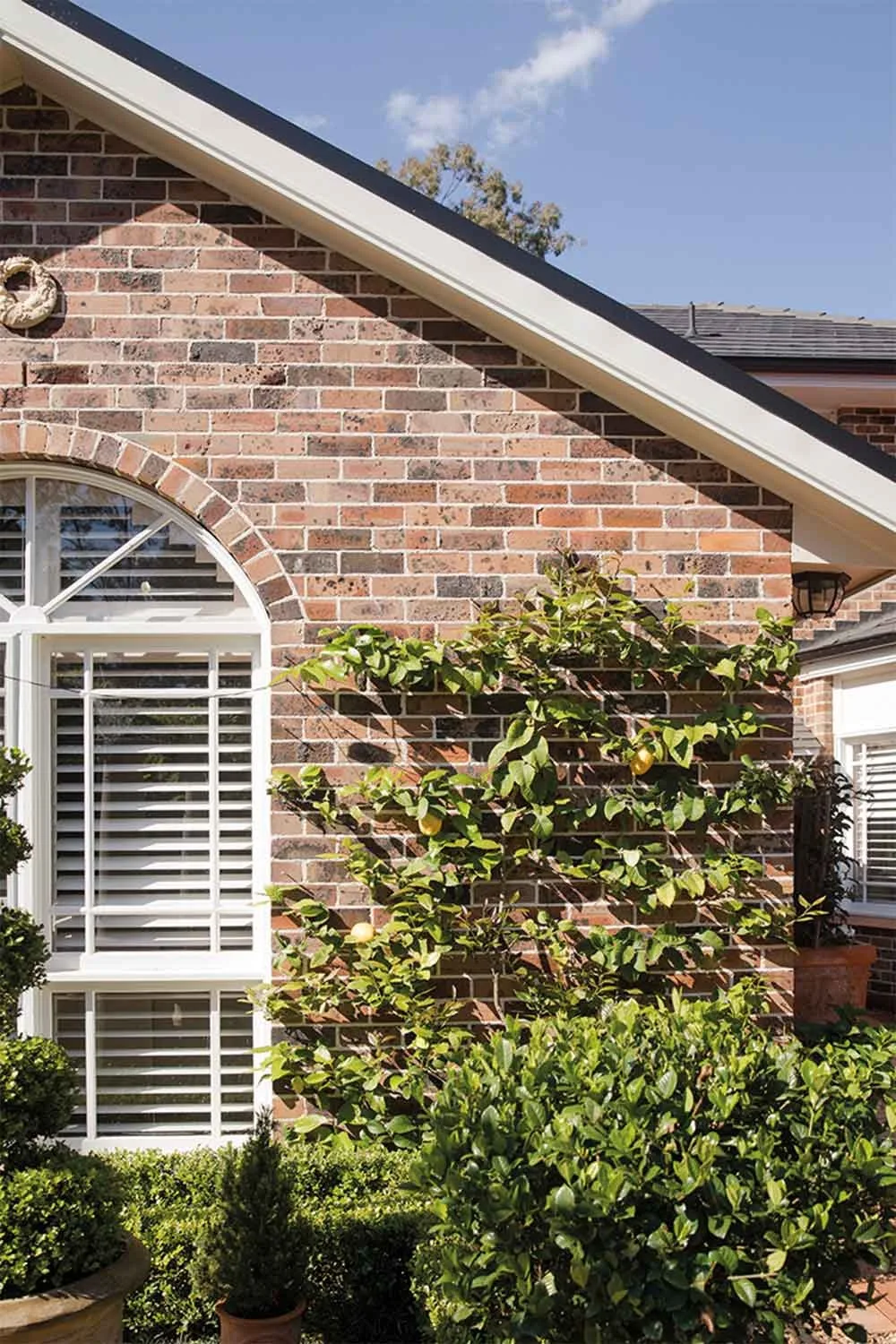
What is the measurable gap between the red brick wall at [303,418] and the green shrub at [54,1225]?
164 centimetres

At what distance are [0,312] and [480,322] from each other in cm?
193

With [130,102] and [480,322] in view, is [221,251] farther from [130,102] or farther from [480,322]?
[480,322]

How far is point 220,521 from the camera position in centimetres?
508

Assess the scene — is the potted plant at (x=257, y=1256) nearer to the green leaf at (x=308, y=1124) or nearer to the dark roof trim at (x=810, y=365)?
the green leaf at (x=308, y=1124)

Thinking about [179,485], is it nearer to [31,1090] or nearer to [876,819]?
[31,1090]

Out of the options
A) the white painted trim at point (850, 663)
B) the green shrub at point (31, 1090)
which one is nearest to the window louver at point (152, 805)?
the green shrub at point (31, 1090)

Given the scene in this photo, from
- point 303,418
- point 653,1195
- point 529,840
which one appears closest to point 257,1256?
point 653,1195

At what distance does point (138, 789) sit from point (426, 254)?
242 centimetres

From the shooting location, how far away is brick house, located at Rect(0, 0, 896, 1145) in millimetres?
5086

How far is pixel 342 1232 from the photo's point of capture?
4.31m

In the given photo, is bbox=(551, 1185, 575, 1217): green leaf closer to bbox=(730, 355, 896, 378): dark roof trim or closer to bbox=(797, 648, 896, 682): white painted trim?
bbox=(797, 648, 896, 682): white painted trim

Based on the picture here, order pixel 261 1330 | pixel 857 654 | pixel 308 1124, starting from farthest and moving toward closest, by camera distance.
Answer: pixel 857 654
pixel 308 1124
pixel 261 1330

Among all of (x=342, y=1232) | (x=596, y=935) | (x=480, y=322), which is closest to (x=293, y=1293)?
(x=342, y=1232)

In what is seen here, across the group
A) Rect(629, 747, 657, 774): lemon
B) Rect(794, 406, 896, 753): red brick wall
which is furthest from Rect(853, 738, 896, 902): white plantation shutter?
Rect(629, 747, 657, 774): lemon
